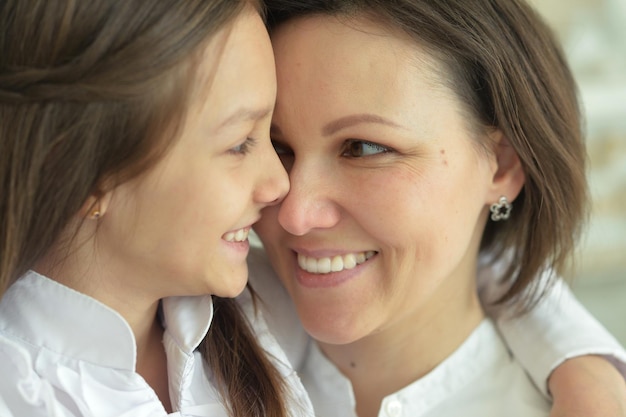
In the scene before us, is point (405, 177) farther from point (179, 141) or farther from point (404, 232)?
point (179, 141)

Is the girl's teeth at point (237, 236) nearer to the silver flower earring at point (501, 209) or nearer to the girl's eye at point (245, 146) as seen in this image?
the girl's eye at point (245, 146)

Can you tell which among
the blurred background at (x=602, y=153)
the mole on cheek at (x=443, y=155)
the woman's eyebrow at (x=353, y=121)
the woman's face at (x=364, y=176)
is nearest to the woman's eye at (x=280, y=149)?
the woman's face at (x=364, y=176)

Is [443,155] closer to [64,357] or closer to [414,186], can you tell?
[414,186]

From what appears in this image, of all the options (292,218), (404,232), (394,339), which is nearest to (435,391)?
(394,339)

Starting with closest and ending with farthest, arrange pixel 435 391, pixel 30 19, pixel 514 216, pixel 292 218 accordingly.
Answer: pixel 30 19 < pixel 292 218 < pixel 435 391 < pixel 514 216

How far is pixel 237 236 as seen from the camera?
53.2 inches

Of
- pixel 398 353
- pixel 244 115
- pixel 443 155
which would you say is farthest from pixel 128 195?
pixel 398 353

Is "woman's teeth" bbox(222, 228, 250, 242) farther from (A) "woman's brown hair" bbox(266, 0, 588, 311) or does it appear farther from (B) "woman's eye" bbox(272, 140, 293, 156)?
(A) "woman's brown hair" bbox(266, 0, 588, 311)

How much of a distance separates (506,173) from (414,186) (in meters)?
0.28

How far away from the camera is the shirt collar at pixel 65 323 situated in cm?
123

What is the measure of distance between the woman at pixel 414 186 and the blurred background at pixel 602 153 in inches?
28.3

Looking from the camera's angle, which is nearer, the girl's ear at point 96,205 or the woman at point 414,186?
the girl's ear at point 96,205

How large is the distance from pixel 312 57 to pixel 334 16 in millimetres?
80

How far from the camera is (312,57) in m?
1.40
